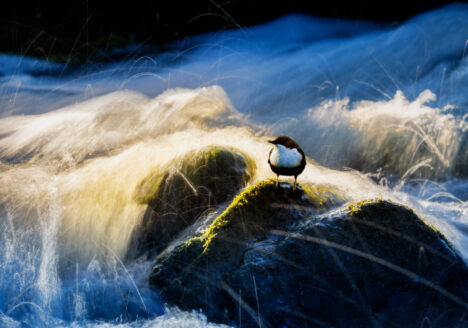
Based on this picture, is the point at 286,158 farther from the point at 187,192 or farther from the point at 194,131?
the point at 194,131

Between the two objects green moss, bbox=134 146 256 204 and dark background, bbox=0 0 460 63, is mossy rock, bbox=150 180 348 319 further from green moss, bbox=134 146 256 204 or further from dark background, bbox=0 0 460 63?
dark background, bbox=0 0 460 63

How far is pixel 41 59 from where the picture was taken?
13.9 m

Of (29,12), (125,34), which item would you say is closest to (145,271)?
(125,34)

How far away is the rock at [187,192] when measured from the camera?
4910 millimetres

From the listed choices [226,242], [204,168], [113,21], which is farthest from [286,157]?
[113,21]

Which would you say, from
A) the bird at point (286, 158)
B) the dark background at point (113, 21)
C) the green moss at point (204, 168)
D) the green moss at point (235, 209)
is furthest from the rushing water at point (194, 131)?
the bird at point (286, 158)

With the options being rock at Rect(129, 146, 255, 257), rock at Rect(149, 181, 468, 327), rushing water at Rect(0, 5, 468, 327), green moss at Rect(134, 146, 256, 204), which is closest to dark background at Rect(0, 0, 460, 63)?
rushing water at Rect(0, 5, 468, 327)

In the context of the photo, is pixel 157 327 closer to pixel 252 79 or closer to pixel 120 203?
pixel 120 203

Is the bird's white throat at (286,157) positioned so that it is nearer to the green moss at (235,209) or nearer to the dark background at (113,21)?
the green moss at (235,209)

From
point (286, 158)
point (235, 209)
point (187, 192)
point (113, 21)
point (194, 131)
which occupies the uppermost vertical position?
point (113, 21)

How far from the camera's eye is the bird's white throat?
3.46m

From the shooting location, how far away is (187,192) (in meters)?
5.03

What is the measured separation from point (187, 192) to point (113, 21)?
1181 cm

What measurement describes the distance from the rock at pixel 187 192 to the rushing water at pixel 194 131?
0.88 ft
